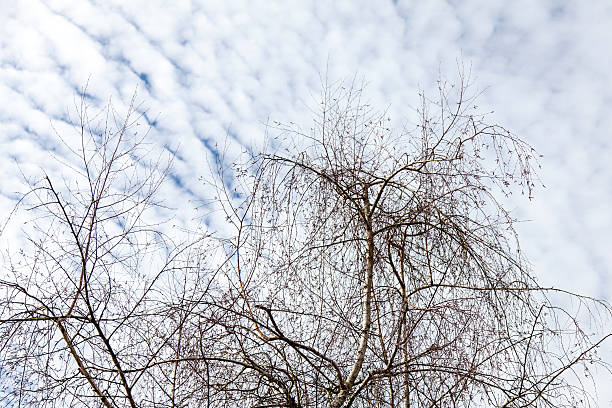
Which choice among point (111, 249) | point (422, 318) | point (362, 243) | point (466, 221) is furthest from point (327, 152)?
point (111, 249)

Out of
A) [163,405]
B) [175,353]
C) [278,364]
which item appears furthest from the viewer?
[175,353]

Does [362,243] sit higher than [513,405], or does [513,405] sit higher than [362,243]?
[362,243]

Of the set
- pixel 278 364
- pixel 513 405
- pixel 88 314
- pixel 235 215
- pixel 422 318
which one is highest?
pixel 235 215

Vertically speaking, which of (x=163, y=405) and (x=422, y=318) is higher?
(x=422, y=318)

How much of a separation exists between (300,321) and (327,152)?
1039 mm

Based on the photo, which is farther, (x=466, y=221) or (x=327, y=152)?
(x=327, y=152)

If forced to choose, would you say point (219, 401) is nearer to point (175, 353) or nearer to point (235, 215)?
point (175, 353)

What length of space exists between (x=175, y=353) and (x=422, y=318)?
4.79 ft

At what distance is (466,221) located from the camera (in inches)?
128

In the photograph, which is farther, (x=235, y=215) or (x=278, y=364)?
(x=235, y=215)

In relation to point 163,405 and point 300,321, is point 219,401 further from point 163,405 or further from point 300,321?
point 300,321

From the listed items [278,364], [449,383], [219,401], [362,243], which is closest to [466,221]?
[362,243]

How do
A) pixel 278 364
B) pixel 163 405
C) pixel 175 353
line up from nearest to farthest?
pixel 278 364, pixel 163 405, pixel 175 353

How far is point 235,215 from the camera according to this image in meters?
3.46
